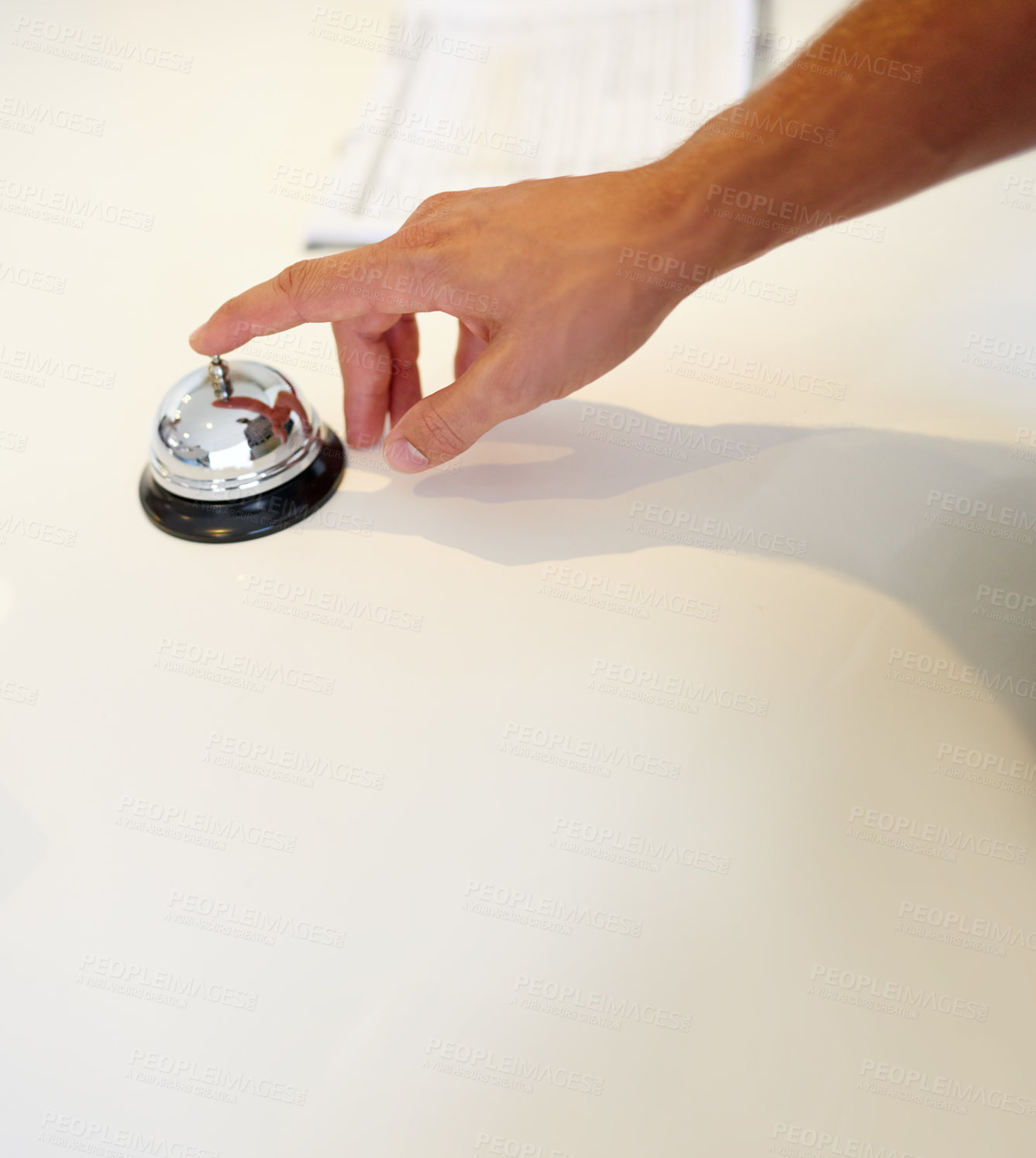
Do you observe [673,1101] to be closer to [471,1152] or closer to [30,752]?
[471,1152]

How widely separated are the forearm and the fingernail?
208 mm

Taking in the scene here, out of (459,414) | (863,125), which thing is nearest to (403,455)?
(459,414)

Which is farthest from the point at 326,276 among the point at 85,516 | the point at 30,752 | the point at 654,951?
the point at 654,951

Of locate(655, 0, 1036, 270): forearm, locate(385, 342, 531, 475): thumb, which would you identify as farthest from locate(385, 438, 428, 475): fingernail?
locate(655, 0, 1036, 270): forearm

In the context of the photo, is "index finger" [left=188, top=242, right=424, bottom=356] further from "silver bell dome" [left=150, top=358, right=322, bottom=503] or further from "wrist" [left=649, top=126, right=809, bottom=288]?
"wrist" [left=649, top=126, right=809, bottom=288]

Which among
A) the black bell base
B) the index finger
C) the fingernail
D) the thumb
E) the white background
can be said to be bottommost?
the white background

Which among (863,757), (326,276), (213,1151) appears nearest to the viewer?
(213,1151)

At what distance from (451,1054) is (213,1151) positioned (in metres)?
0.10

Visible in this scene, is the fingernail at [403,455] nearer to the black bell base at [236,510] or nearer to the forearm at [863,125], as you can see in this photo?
the black bell base at [236,510]

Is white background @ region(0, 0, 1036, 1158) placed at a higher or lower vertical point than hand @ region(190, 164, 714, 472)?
lower

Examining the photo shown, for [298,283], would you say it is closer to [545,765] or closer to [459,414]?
[459,414]

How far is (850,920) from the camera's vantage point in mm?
463

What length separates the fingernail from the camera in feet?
2.09

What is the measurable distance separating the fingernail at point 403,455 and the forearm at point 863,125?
0.21 metres
